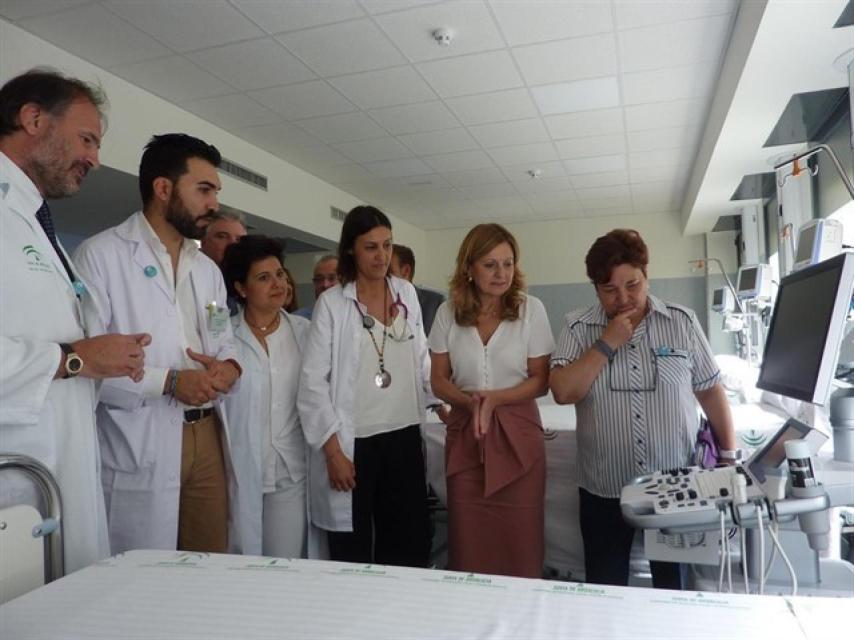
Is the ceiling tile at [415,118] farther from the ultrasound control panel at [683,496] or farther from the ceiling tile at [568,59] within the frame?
the ultrasound control panel at [683,496]

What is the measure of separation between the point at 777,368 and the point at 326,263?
2149 mm

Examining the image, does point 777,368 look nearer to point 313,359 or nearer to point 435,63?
point 313,359

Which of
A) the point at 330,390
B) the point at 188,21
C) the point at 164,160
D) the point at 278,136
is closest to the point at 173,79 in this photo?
the point at 188,21

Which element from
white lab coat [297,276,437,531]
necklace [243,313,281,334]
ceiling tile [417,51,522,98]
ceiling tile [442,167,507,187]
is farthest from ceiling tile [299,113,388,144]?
white lab coat [297,276,437,531]

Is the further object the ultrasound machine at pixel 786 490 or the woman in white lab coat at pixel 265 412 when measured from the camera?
the woman in white lab coat at pixel 265 412

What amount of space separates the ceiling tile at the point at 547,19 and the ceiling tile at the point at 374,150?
1916 mm

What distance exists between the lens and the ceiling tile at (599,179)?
641cm

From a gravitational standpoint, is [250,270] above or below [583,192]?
below

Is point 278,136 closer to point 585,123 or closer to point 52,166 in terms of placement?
point 585,123

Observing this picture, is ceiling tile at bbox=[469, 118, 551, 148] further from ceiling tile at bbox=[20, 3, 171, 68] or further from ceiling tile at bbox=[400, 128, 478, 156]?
ceiling tile at bbox=[20, 3, 171, 68]

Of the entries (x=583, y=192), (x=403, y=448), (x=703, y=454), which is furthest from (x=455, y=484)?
(x=583, y=192)

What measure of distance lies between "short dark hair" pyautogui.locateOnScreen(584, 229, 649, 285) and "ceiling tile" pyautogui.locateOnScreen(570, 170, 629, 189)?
5003 millimetres

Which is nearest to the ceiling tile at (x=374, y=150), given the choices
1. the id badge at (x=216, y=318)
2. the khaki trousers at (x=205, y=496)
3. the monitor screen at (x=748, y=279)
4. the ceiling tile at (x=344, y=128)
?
the ceiling tile at (x=344, y=128)

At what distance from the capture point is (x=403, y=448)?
1963 mm
